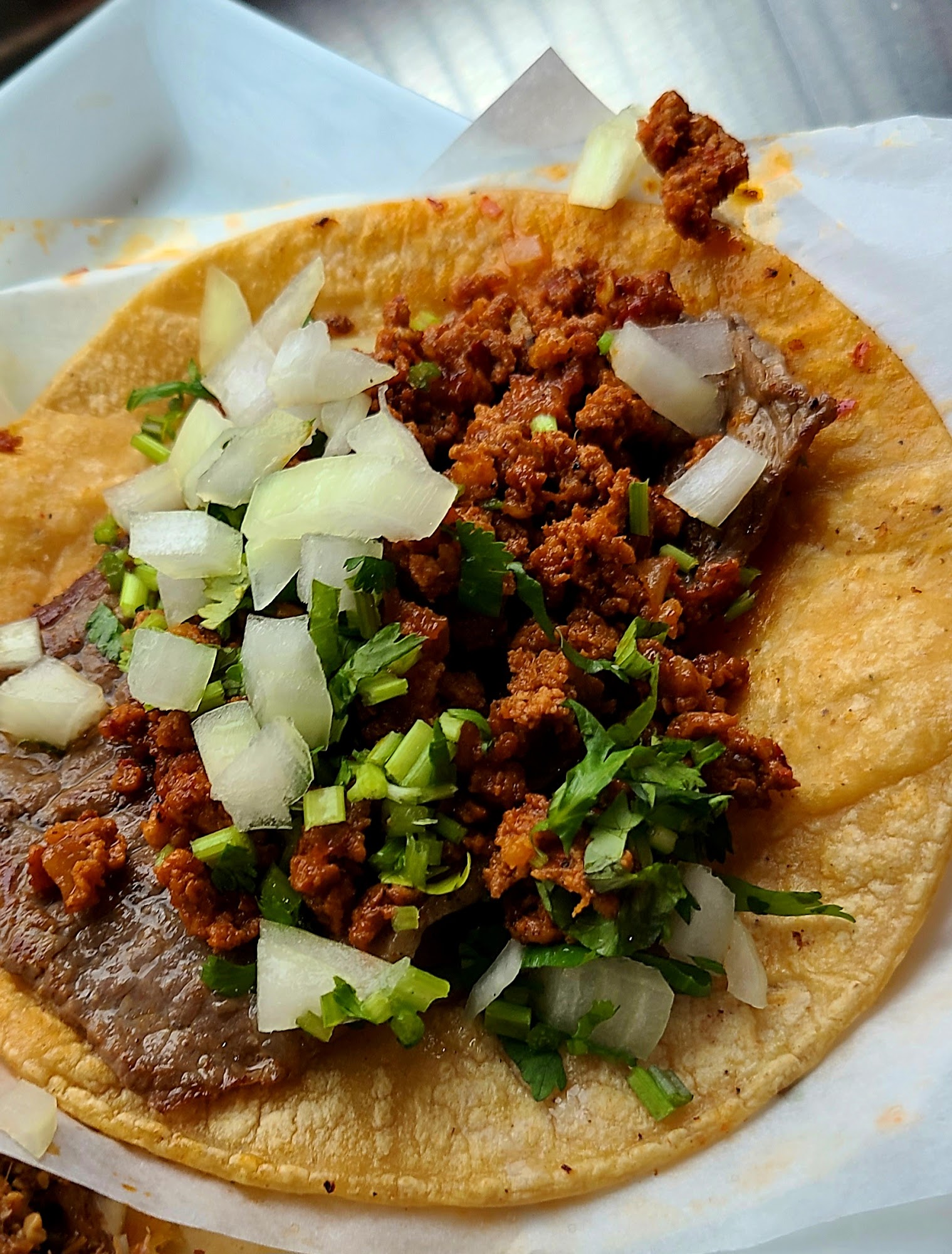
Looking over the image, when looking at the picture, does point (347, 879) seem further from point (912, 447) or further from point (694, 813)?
point (912, 447)

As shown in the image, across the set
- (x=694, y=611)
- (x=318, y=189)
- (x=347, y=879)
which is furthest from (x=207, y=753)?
(x=318, y=189)

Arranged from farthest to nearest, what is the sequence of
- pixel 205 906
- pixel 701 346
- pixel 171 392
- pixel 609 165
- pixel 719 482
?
1. pixel 171 392
2. pixel 609 165
3. pixel 701 346
4. pixel 719 482
5. pixel 205 906

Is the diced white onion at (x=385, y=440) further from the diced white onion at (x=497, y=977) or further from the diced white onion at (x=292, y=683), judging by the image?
the diced white onion at (x=497, y=977)

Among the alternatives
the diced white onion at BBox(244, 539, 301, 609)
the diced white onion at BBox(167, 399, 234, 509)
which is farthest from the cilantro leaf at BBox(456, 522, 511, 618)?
the diced white onion at BBox(167, 399, 234, 509)

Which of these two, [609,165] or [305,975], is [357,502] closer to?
[305,975]

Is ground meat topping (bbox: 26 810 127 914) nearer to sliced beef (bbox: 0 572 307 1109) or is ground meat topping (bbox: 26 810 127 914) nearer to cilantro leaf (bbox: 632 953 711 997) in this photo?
sliced beef (bbox: 0 572 307 1109)

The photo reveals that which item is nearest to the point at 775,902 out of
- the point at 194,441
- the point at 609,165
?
the point at 194,441
